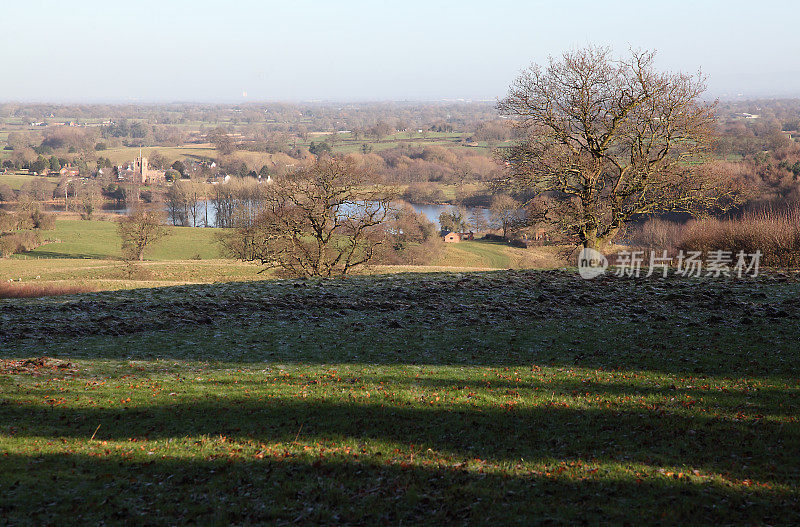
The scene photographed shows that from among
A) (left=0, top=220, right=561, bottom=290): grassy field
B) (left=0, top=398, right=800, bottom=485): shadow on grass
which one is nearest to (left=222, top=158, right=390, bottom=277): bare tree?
(left=0, top=220, right=561, bottom=290): grassy field

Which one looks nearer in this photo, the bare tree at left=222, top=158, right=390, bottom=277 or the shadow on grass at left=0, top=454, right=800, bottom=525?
the shadow on grass at left=0, top=454, right=800, bottom=525

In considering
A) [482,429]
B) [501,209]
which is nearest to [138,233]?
[501,209]

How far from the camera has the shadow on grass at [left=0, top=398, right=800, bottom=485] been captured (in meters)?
10.3

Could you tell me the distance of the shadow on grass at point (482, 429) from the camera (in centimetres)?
1027

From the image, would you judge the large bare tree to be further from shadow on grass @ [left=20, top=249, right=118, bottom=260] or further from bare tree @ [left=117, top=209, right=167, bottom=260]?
Answer: shadow on grass @ [left=20, top=249, right=118, bottom=260]

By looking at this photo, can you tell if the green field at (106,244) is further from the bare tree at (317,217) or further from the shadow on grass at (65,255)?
the bare tree at (317,217)

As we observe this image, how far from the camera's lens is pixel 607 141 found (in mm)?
35750

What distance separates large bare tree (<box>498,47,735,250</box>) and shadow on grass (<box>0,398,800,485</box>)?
963 inches

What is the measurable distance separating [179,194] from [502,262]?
78.5 metres

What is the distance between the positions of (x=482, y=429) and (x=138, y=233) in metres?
80.1

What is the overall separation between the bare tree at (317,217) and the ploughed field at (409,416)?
20.2 meters

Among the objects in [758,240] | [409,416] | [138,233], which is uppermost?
[758,240]

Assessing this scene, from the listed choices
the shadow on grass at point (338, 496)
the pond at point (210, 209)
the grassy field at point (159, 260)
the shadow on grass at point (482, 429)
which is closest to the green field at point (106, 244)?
the grassy field at point (159, 260)

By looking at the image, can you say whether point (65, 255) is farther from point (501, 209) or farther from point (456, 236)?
point (501, 209)
